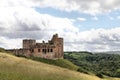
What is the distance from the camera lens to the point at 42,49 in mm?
136750

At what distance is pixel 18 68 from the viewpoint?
74000 mm

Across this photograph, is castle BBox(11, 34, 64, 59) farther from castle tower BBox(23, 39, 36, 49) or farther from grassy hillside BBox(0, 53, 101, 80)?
grassy hillside BBox(0, 53, 101, 80)

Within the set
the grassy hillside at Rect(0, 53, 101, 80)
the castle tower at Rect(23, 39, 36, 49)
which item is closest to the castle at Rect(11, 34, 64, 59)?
the castle tower at Rect(23, 39, 36, 49)

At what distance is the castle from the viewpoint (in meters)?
136

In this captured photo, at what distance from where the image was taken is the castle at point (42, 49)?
13588 centimetres

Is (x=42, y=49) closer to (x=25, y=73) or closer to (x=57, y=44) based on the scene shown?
(x=57, y=44)

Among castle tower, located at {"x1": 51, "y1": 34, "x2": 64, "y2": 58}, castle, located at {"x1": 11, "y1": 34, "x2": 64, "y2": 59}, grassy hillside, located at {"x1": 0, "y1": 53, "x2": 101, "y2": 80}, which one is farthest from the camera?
castle tower, located at {"x1": 51, "y1": 34, "x2": 64, "y2": 58}

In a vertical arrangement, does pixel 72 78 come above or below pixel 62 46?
below

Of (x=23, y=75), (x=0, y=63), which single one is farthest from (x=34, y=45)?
(x=23, y=75)

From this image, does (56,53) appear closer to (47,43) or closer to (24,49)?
(47,43)

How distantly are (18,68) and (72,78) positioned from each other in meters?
14.6

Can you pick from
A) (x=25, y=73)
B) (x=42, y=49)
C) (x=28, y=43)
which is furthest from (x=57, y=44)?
(x=25, y=73)

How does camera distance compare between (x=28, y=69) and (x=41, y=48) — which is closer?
(x=28, y=69)

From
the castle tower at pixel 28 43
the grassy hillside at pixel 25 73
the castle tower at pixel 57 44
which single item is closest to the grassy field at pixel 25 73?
Result: the grassy hillside at pixel 25 73
